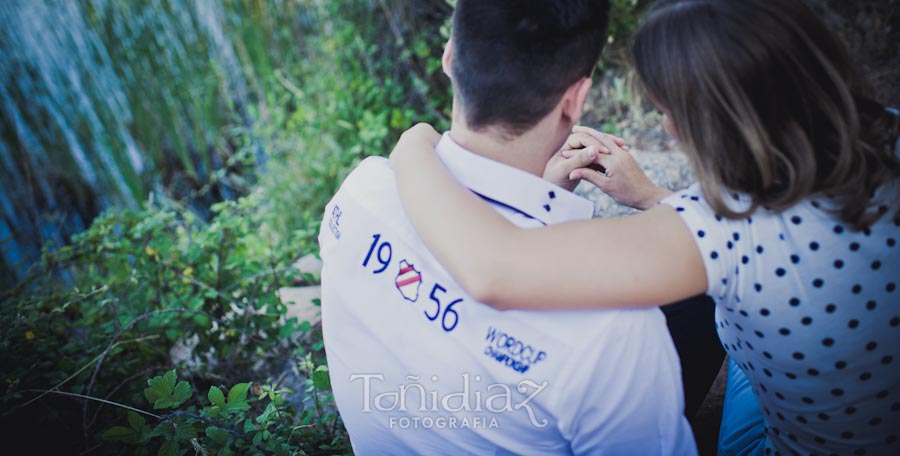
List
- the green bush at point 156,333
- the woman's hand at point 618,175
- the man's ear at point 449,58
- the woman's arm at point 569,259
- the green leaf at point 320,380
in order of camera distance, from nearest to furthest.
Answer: the woman's arm at point 569,259 < the man's ear at point 449,58 < the woman's hand at point 618,175 < the green leaf at point 320,380 < the green bush at point 156,333

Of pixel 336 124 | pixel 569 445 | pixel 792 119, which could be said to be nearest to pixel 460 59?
pixel 792 119

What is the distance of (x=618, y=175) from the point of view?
1.51 metres

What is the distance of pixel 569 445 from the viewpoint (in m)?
1.14

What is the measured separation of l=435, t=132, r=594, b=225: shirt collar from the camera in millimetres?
1165

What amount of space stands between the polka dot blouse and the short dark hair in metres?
0.36

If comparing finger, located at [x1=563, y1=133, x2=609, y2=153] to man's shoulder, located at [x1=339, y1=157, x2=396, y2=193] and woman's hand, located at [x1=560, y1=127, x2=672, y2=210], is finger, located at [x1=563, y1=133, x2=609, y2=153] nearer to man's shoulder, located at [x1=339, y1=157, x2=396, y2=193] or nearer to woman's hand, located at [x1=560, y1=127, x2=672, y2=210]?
woman's hand, located at [x1=560, y1=127, x2=672, y2=210]

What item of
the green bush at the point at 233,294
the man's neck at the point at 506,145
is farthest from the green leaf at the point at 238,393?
the man's neck at the point at 506,145

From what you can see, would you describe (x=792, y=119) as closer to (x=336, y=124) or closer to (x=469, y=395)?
(x=469, y=395)

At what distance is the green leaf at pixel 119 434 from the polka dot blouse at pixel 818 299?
4.35 feet

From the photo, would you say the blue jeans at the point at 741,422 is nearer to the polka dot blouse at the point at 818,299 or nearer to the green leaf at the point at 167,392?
the polka dot blouse at the point at 818,299

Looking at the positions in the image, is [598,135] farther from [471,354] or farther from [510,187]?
[471,354]

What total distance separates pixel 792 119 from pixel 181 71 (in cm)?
463

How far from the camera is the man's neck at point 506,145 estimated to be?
1.23 m

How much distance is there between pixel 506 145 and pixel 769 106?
516 mm
